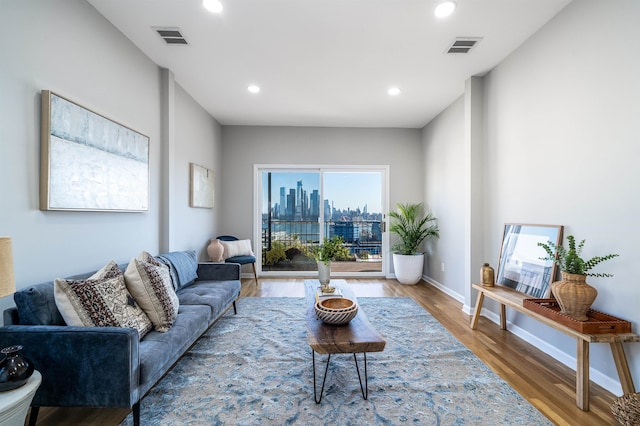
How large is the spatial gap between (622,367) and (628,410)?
0.60 metres

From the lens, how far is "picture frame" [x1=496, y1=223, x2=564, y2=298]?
2492 mm

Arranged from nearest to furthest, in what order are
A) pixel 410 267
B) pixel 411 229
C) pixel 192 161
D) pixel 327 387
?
pixel 327 387 < pixel 192 161 < pixel 410 267 < pixel 411 229

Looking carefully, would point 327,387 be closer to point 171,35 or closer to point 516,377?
point 516,377

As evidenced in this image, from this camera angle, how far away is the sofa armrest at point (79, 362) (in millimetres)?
1506

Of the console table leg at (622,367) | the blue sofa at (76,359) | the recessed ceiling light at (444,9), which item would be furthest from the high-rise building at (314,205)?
the console table leg at (622,367)

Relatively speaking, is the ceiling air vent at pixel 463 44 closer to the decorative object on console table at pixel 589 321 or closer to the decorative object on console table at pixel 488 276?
the decorative object on console table at pixel 488 276

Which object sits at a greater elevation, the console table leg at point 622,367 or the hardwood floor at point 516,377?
the console table leg at point 622,367

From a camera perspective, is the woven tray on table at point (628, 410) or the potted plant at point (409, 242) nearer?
the woven tray on table at point (628, 410)

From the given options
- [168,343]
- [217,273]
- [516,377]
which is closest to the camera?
[168,343]

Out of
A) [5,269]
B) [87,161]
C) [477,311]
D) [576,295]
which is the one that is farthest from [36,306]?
[477,311]

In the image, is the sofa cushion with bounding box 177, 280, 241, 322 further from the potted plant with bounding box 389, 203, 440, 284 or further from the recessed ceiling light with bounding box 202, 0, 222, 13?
the potted plant with bounding box 389, 203, 440, 284

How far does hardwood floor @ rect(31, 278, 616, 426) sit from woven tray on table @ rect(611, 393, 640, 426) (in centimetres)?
38

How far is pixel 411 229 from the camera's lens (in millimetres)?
5145

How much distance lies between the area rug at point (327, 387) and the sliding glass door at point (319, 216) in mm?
2717
